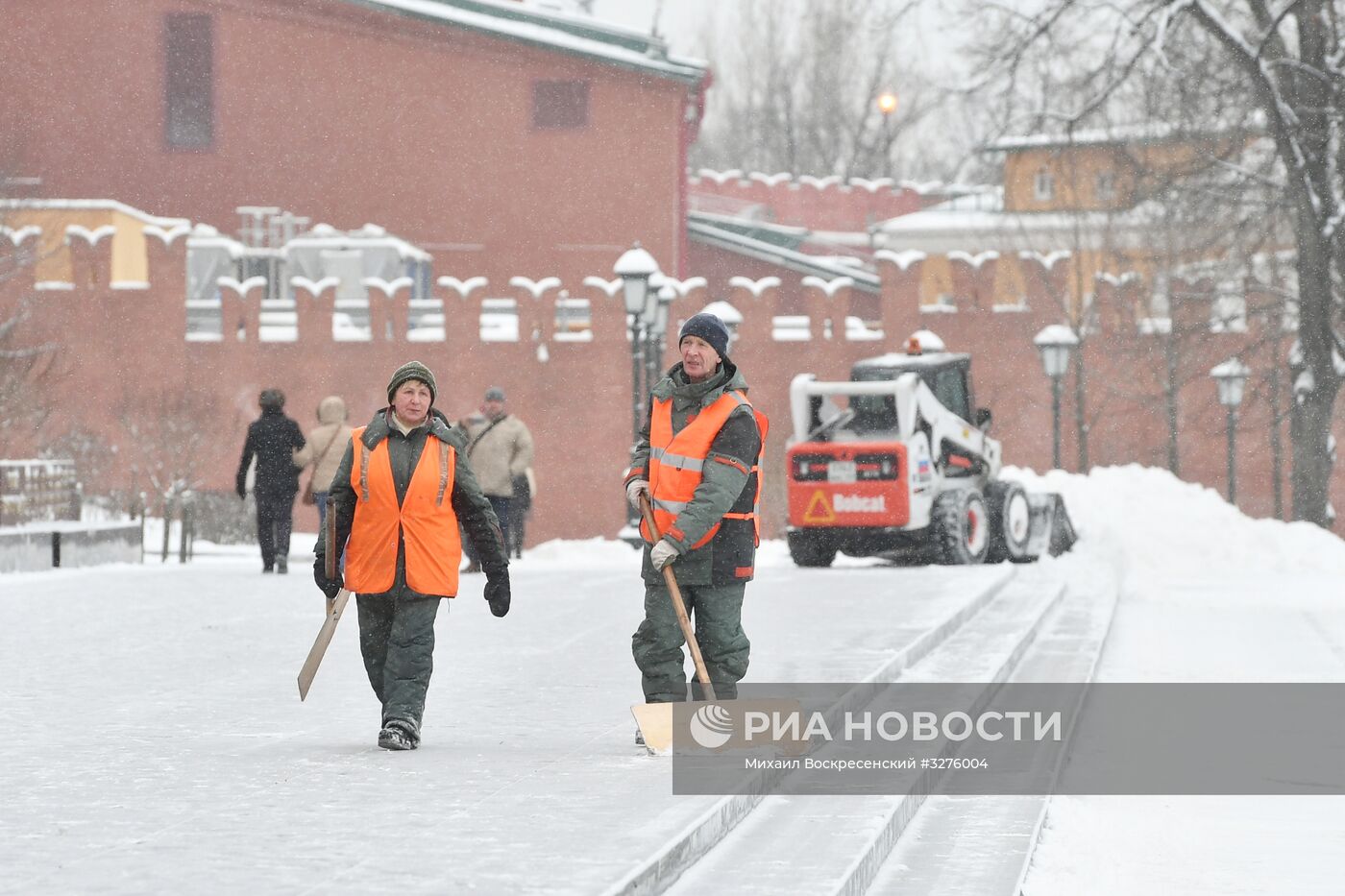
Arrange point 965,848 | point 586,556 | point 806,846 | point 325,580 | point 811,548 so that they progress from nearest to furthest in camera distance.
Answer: point 806,846 → point 965,848 → point 325,580 → point 811,548 → point 586,556

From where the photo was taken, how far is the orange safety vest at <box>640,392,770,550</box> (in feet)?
25.5

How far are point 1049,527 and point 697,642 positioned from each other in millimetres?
16133

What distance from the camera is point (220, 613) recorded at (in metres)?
13.9

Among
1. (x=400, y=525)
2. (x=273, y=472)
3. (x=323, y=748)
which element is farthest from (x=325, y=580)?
(x=273, y=472)

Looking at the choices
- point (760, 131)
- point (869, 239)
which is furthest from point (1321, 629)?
point (760, 131)

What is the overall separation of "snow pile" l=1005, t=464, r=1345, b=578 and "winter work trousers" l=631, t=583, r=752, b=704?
1465 cm

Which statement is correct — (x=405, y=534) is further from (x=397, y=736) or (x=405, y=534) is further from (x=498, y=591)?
(x=397, y=736)

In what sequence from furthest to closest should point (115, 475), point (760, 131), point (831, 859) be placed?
1. point (760, 131)
2. point (115, 475)
3. point (831, 859)

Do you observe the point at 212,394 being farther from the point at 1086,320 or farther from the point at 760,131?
the point at 760,131

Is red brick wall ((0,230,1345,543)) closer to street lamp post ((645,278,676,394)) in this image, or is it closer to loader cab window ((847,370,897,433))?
street lamp post ((645,278,676,394))

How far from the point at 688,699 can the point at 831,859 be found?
6.07 ft

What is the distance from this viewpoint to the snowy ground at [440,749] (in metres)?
5.75

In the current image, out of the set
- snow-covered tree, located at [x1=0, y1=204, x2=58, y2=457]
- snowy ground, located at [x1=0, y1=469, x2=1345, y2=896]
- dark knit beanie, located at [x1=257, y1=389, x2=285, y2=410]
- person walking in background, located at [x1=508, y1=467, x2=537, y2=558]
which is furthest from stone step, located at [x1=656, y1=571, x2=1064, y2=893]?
snow-covered tree, located at [x1=0, y1=204, x2=58, y2=457]

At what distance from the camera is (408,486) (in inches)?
315
